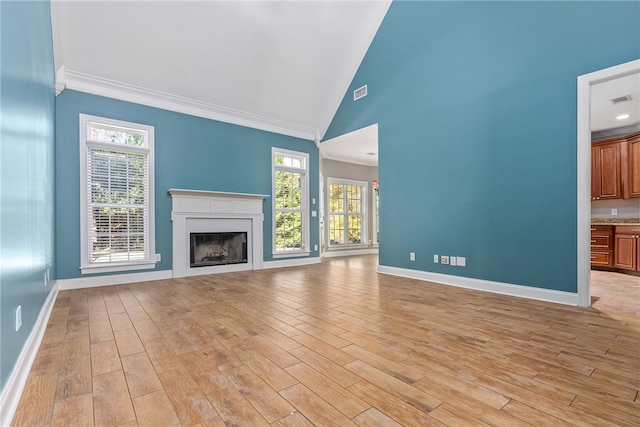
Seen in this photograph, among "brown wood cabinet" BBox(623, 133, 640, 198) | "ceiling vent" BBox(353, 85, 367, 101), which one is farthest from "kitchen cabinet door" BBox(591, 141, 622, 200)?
"ceiling vent" BBox(353, 85, 367, 101)

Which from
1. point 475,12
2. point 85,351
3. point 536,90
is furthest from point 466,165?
point 85,351

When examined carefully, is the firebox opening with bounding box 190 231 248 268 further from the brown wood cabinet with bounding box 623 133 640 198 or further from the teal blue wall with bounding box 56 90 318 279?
the brown wood cabinet with bounding box 623 133 640 198

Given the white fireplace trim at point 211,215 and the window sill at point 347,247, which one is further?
the window sill at point 347,247

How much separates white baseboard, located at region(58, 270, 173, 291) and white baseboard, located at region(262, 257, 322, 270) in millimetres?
1741

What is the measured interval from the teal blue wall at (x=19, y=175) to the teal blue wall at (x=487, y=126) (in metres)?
4.34

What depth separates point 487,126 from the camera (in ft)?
12.6

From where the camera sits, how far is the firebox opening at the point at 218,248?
204 inches

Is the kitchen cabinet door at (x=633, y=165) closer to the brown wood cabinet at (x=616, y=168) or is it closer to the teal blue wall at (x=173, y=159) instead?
the brown wood cabinet at (x=616, y=168)

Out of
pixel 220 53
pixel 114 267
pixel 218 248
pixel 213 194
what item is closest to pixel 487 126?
pixel 220 53

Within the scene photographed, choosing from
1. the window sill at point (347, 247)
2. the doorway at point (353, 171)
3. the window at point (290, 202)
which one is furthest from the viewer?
the window sill at point (347, 247)

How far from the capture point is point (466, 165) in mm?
Answer: 4074

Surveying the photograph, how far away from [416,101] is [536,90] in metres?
1.63

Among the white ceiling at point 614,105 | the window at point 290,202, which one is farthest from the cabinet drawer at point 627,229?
the window at point 290,202

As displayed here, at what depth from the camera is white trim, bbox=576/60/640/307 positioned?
305 cm
